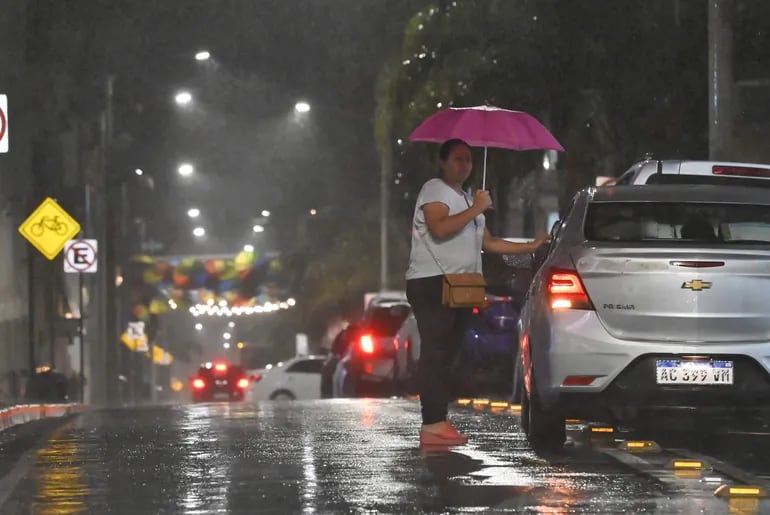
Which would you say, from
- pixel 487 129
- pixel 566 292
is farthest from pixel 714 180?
pixel 566 292

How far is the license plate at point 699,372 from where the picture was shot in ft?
Result: 32.9

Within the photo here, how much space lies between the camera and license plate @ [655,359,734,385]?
10023 millimetres

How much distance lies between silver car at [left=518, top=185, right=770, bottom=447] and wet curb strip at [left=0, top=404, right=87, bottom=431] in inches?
257

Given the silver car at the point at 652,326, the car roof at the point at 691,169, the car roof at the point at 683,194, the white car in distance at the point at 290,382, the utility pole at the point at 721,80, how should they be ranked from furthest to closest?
the white car in distance at the point at 290,382 → the utility pole at the point at 721,80 → the car roof at the point at 691,169 → the car roof at the point at 683,194 → the silver car at the point at 652,326

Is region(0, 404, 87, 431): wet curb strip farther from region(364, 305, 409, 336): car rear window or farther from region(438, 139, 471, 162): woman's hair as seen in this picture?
region(438, 139, 471, 162): woman's hair

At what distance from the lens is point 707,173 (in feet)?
47.7

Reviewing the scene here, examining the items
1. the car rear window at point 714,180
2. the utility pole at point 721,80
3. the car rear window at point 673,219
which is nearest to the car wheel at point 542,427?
the car rear window at point 673,219

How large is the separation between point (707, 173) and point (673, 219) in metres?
3.88

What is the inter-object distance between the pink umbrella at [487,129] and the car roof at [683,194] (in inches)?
77.0

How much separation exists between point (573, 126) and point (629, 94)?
12.7 ft

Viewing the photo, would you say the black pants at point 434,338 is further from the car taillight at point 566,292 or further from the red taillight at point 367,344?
the red taillight at point 367,344

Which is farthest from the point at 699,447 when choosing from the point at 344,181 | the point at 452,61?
the point at 344,181

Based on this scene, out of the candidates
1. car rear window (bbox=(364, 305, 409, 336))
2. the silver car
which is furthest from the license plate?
car rear window (bbox=(364, 305, 409, 336))

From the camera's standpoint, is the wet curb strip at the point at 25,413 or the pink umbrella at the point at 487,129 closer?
the pink umbrella at the point at 487,129
